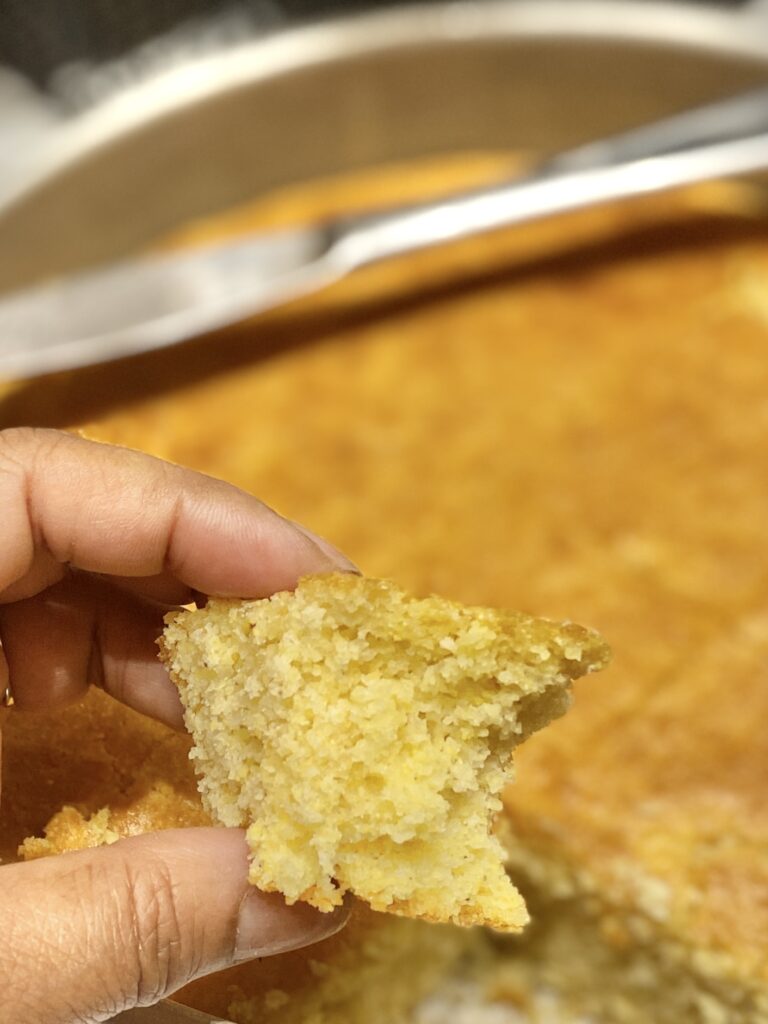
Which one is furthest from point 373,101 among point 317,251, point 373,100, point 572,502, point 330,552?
point 330,552

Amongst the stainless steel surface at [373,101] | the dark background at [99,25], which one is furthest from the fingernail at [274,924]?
the dark background at [99,25]

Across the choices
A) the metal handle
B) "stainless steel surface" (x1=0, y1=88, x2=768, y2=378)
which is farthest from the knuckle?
the metal handle

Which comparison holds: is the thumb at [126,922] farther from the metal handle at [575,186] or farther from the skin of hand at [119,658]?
the metal handle at [575,186]

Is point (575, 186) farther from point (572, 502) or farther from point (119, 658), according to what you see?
point (119, 658)

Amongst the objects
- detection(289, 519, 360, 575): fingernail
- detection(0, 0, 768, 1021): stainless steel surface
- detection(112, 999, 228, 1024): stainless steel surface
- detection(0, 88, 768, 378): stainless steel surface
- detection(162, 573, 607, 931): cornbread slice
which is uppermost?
detection(0, 0, 768, 1021): stainless steel surface

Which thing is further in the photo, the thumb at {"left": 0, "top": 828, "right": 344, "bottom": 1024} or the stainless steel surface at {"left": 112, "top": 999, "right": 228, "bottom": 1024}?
the stainless steel surface at {"left": 112, "top": 999, "right": 228, "bottom": 1024}

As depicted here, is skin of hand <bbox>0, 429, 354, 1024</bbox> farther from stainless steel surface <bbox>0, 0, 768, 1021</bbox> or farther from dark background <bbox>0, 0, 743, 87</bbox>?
dark background <bbox>0, 0, 743, 87</bbox>

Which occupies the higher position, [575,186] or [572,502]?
[575,186]
